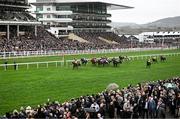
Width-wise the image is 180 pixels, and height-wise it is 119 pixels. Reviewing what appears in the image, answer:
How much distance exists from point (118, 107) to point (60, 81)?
11.5m

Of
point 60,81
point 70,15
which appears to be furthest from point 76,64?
point 70,15

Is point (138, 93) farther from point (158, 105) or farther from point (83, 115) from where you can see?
point (83, 115)

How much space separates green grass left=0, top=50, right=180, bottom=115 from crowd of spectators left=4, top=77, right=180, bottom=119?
12.1ft

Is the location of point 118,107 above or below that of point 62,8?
below

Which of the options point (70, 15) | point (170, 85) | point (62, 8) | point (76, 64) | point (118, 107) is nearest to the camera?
point (118, 107)

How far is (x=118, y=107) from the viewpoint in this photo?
62.0 ft

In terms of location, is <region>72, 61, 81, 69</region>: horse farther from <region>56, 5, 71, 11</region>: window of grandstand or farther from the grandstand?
<region>56, 5, 71, 11</region>: window of grandstand

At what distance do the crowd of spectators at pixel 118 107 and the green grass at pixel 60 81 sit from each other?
369 cm

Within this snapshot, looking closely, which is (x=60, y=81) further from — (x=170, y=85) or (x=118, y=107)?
(x=118, y=107)

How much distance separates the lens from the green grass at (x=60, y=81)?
933 inches

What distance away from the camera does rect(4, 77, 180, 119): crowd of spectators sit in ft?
55.7

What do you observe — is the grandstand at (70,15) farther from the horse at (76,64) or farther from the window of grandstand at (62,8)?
the horse at (76,64)

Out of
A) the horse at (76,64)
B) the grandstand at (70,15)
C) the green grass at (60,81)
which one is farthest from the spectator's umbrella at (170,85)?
the grandstand at (70,15)

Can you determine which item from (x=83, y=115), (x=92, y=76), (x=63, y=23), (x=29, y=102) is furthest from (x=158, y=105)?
(x=63, y=23)
